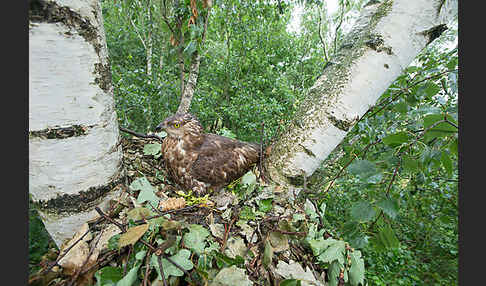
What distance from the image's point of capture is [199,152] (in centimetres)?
157

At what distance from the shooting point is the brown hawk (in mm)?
1460

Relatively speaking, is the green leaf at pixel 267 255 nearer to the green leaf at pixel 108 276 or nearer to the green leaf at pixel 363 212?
the green leaf at pixel 363 212

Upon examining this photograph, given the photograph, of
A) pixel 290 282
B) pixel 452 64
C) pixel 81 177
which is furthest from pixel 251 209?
pixel 452 64

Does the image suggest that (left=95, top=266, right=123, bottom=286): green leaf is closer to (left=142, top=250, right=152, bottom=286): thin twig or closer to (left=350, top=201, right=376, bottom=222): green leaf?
(left=142, top=250, right=152, bottom=286): thin twig

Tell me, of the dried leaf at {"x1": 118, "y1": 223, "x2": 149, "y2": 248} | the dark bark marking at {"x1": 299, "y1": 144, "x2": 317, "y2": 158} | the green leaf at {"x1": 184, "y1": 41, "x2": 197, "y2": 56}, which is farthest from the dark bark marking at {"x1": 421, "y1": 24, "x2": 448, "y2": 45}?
the green leaf at {"x1": 184, "y1": 41, "x2": 197, "y2": 56}

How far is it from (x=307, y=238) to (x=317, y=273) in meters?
0.14

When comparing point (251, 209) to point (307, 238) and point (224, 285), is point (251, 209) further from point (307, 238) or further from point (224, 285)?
point (224, 285)

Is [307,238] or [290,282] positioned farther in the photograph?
[307,238]

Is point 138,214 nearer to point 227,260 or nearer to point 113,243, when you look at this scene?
point 113,243

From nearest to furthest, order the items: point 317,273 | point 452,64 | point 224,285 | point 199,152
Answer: point 224,285
point 317,273
point 452,64
point 199,152

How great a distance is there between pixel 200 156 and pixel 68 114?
93 centimetres

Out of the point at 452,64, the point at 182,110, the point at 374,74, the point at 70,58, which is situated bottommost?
the point at 182,110

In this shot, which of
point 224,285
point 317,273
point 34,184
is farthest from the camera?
point 317,273

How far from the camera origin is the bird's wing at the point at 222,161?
58.1 inches
